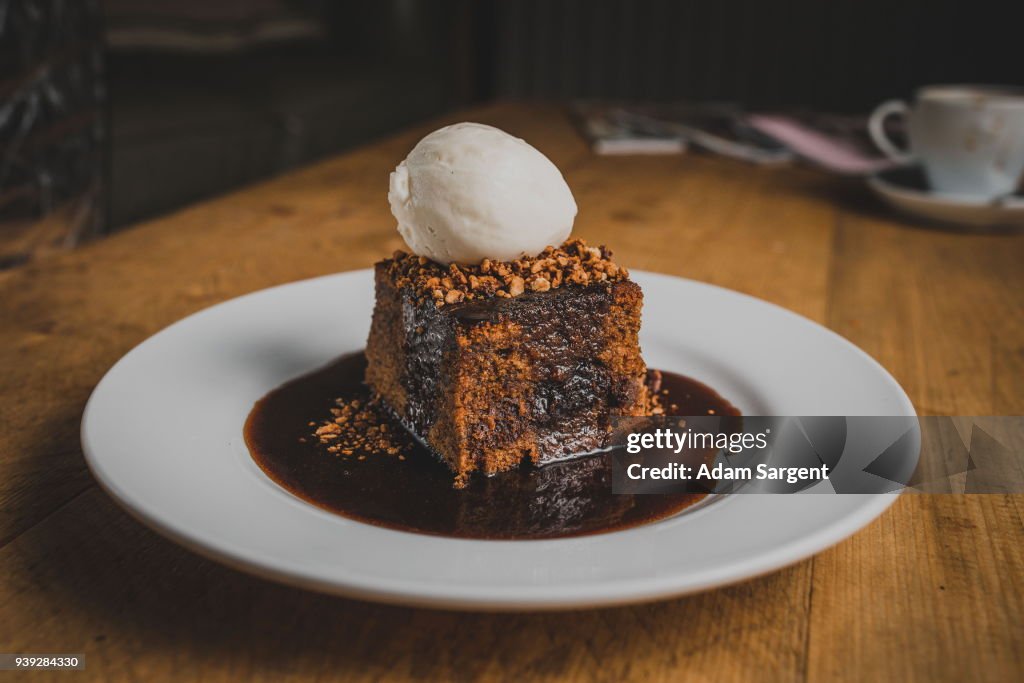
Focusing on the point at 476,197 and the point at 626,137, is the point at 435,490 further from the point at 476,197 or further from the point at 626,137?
the point at 626,137

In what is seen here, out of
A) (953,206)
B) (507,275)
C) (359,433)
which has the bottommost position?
(953,206)

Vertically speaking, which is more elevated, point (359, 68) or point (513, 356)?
point (513, 356)

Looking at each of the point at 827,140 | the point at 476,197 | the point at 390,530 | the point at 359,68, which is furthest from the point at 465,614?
the point at 359,68

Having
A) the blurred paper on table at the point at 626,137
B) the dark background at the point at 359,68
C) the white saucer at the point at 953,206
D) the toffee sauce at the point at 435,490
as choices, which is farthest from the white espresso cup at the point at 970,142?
Answer: the dark background at the point at 359,68

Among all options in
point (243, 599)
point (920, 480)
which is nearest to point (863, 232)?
point (920, 480)

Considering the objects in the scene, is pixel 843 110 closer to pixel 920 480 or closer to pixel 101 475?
pixel 920 480

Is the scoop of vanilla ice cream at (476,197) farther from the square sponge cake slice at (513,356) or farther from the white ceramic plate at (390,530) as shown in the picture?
the white ceramic plate at (390,530)

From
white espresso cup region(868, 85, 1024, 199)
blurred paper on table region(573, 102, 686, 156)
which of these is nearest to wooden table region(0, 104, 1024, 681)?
white espresso cup region(868, 85, 1024, 199)
